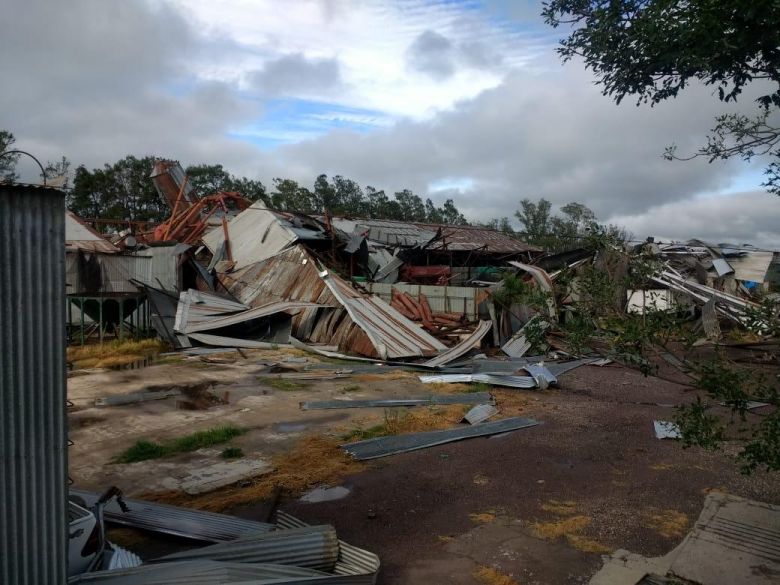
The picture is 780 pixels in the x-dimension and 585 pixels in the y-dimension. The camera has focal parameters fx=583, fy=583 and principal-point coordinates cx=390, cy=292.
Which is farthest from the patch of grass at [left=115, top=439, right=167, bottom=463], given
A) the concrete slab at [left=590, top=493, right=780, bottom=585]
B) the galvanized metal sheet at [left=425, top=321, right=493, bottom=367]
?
the galvanized metal sheet at [left=425, top=321, right=493, bottom=367]

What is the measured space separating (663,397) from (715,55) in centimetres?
734

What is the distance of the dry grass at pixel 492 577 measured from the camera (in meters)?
4.20

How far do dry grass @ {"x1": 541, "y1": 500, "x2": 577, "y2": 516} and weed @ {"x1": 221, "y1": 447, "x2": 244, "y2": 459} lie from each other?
3588mm

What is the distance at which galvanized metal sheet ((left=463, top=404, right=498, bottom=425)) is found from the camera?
860cm

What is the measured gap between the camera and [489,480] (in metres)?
6.32

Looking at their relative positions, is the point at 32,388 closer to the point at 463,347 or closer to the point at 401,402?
the point at 401,402

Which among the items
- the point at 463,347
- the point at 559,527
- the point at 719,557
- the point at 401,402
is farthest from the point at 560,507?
the point at 463,347

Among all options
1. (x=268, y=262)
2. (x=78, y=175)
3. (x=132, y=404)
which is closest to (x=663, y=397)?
(x=132, y=404)

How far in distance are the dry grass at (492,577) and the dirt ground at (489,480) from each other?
15mm

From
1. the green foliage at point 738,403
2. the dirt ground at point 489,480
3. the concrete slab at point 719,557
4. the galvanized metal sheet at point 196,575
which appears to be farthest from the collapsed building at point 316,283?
the galvanized metal sheet at point 196,575

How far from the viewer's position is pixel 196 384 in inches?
440

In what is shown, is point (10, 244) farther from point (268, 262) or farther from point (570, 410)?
point (268, 262)

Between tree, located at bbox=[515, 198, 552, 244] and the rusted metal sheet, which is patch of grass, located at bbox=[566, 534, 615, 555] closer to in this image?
the rusted metal sheet

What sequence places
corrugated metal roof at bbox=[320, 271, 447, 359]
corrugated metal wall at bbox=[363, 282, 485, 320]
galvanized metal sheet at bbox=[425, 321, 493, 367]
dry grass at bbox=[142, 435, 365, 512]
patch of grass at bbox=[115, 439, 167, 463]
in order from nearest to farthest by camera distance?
1. dry grass at bbox=[142, 435, 365, 512]
2. patch of grass at bbox=[115, 439, 167, 463]
3. galvanized metal sheet at bbox=[425, 321, 493, 367]
4. corrugated metal roof at bbox=[320, 271, 447, 359]
5. corrugated metal wall at bbox=[363, 282, 485, 320]
